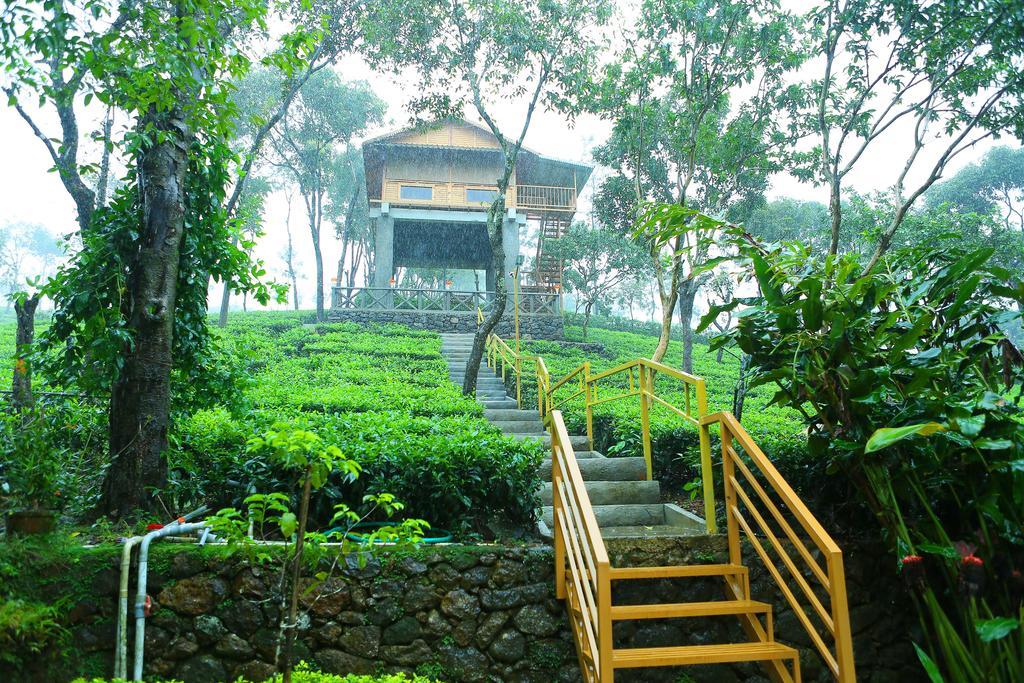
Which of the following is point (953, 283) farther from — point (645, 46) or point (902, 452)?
point (645, 46)

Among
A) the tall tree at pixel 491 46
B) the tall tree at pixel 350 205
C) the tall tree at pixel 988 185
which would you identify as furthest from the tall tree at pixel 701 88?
the tall tree at pixel 350 205

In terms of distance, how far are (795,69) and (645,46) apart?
3.45 meters

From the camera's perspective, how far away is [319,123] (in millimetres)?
24953

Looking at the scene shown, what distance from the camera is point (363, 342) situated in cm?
1625

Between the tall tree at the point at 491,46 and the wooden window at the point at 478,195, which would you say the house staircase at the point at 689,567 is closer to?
the tall tree at the point at 491,46

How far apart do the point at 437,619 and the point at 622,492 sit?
1.94m

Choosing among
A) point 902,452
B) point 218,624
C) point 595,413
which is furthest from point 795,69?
point 218,624

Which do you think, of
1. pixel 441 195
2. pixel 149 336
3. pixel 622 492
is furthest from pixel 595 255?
pixel 149 336

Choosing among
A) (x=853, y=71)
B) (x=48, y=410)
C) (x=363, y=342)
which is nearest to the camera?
(x=48, y=410)

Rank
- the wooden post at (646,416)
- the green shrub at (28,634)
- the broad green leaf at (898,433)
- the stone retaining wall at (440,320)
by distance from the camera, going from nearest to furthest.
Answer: the broad green leaf at (898,433) → the green shrub at (28,634) → the wooden post at (646,416) → the stone retaining wall at (440,320)

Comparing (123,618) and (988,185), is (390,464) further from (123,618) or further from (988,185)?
(988,185)

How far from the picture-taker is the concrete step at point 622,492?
526cm

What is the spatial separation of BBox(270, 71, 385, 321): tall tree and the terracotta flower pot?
64.5 feet

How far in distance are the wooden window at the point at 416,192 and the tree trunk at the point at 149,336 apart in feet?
58.4
